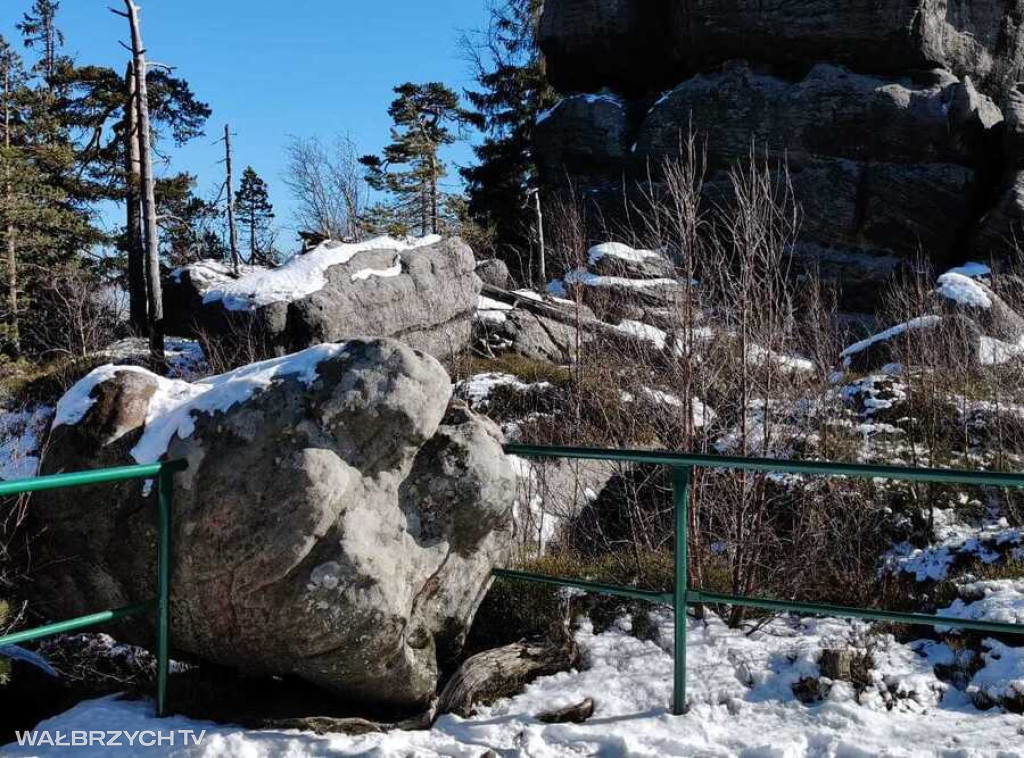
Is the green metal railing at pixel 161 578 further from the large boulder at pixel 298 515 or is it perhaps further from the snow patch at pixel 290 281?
the snow patch at pixel 290 281

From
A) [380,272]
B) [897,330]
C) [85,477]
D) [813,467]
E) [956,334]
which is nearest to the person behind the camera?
[85,477]

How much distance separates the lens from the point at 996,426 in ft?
36.7

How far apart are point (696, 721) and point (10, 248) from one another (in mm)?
24982

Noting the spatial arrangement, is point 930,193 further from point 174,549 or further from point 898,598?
point 174,549

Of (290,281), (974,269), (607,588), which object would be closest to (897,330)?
(290,281)

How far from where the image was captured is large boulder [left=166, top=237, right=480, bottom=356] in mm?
15078

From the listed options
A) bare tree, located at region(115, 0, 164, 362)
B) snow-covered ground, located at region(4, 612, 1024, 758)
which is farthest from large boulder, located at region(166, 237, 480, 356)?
snow-covered ground, located at region(4, 612, 1024, 758)

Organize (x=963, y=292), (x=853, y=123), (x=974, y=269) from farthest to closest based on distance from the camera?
(x=853, y=123)
(x=974, y=269)
(x=963, y=292)

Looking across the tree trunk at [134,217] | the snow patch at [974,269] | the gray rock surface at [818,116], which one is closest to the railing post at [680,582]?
the tree trunk at [134,217]

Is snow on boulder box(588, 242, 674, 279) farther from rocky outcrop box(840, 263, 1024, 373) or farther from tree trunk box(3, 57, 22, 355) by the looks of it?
tree trunk box(3, 57, 22, 355)

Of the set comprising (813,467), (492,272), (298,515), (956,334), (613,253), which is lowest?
(298,515)

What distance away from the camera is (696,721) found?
12.6 feet

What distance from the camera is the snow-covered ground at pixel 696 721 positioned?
11.7 ft

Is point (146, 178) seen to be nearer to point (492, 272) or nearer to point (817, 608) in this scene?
point (492, 272)
